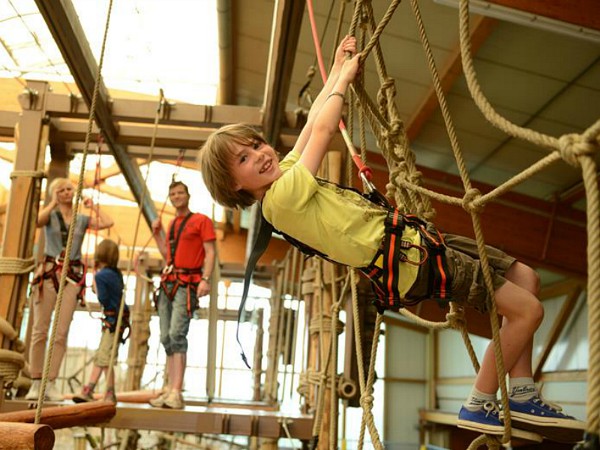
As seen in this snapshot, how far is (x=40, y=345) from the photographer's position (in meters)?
3.19

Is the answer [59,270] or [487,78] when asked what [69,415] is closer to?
[59,270]

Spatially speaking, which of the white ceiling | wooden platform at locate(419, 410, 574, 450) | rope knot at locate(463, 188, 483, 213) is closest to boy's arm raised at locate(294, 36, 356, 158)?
rope knot at locate(463, 188, 483, 213)

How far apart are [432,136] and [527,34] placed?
1840 millimetres

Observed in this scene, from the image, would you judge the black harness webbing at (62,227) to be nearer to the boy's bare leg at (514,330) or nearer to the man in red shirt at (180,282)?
the man in red shirt at (180,282)

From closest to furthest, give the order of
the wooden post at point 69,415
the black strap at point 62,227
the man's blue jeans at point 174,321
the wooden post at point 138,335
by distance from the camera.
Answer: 1. the wooden post at point 69,415
2. the man's blue jeans at point 174,321
3. the black strap at point 62,227
4. the wooden post at point 138,335

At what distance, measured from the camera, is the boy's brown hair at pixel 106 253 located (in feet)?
11.6

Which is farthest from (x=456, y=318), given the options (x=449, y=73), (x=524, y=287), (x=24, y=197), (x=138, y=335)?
(x=138, y=335)

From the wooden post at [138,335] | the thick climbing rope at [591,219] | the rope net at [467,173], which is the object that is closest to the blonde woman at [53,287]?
the rope net at [467,173]

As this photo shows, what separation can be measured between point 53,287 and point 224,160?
2.08m

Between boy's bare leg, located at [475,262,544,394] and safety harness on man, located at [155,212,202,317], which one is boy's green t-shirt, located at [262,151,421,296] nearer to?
boy's bare leg, located at [475,262,544,394]

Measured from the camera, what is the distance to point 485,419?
1334 millimetres

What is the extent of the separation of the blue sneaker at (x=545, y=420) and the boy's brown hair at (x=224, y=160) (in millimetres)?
679

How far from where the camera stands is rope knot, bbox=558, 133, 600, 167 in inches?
32.9

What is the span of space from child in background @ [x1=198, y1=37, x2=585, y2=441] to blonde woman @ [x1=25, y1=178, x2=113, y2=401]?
2.01 meters
